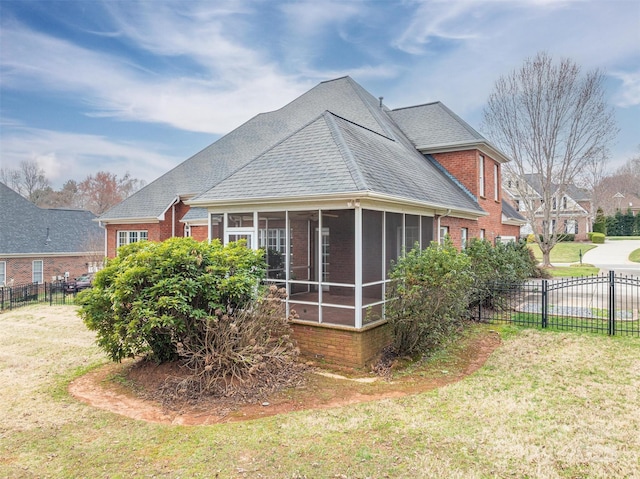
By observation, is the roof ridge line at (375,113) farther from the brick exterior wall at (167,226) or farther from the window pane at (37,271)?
the window pane at (37,271)

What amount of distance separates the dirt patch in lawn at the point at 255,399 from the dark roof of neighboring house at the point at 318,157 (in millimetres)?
3551

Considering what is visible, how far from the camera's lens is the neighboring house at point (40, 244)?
2733cm

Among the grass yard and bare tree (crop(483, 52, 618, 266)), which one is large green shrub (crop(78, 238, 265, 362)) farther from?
bare tree (crop(483, 52, 618, 266))

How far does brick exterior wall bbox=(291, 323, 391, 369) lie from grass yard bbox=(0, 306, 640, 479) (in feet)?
4.80

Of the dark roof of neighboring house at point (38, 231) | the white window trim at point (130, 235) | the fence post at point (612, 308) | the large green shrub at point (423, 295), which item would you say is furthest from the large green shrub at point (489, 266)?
the dark roof of neighboring house at point (38, 231)

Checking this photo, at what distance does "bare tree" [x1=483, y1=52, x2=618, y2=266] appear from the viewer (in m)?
22.9

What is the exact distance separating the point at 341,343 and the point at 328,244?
5.25 m

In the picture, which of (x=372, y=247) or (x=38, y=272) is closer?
(x=372, y=247)

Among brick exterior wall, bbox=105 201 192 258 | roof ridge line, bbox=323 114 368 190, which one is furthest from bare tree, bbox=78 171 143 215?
roof ridge line, bbox=323 114 368 190

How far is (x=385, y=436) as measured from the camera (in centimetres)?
504

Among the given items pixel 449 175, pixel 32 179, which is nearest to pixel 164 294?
pixel 449 175

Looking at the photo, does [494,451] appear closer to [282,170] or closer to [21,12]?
[282,170]

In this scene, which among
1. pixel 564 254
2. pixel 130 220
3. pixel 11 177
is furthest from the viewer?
pixel 11 177

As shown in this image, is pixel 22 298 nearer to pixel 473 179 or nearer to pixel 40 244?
pixel 40 244
